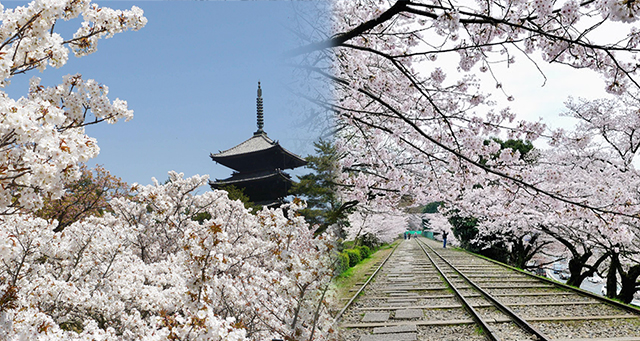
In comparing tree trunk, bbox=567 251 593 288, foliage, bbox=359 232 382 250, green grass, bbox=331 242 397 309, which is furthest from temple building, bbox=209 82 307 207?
tree trunk, bbox=567 251 593 288

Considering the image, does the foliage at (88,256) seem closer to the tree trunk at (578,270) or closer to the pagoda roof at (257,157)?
the tree trunk at (578,270)

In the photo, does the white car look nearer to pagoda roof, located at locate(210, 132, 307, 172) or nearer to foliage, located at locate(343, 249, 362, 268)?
foliage, located at locate(343, 249, 362, 268)

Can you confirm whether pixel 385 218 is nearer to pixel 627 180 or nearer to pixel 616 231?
pixel 627 180

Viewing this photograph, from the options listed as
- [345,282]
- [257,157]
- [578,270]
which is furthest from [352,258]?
[257,157]

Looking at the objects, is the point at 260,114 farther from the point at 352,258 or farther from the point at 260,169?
the point at 352,258

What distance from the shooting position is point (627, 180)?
9602 millimetres

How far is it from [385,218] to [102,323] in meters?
21.6

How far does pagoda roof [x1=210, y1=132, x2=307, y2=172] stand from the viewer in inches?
893

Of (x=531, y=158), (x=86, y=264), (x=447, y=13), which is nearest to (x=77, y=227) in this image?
(x=86, y=264)

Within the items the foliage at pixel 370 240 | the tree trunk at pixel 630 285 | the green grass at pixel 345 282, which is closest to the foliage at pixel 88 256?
the green grass at pixel 345 282

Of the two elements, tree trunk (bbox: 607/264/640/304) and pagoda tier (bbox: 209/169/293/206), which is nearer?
tree trunk (bbox: 607/264/640/304)

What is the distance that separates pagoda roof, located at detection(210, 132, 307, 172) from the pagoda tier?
810 mm

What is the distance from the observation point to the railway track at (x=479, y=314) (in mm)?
4652

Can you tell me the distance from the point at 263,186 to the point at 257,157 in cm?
213
